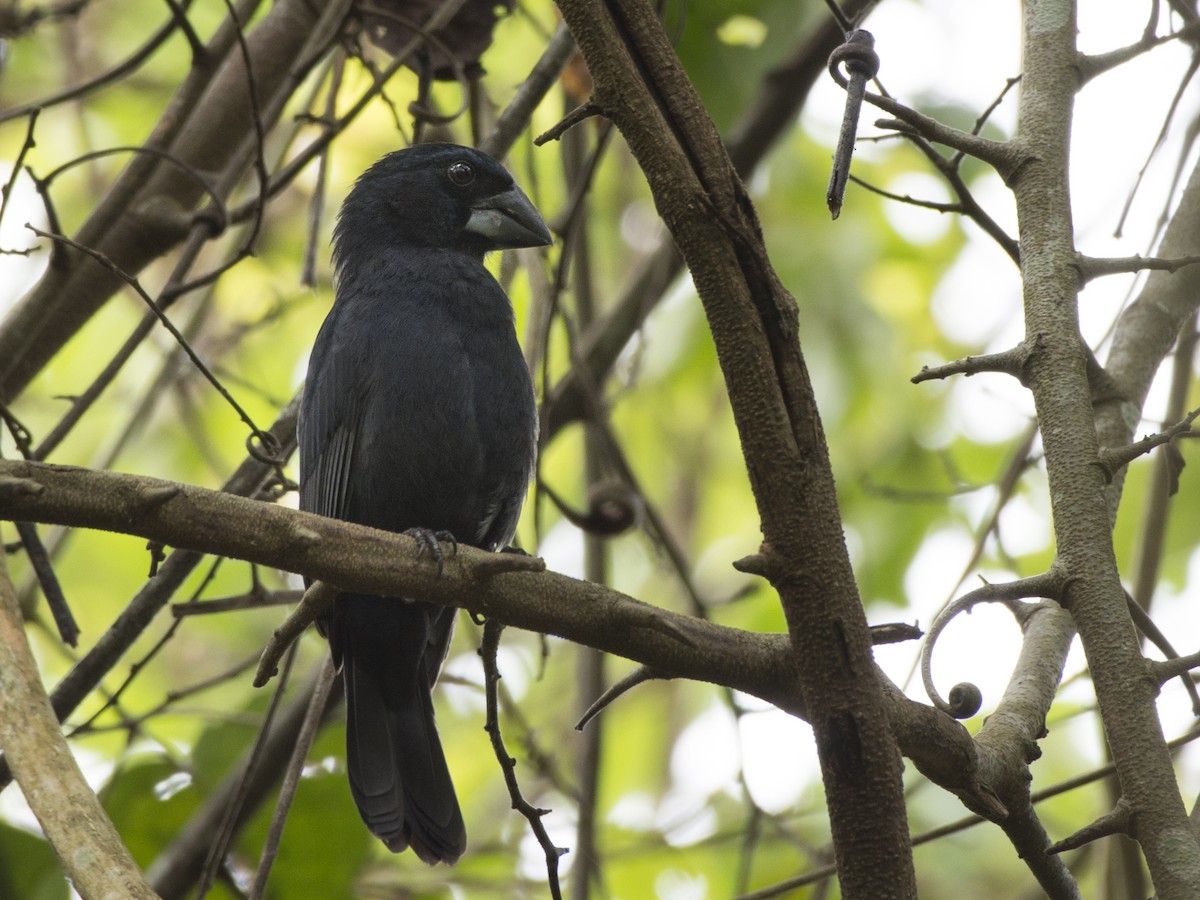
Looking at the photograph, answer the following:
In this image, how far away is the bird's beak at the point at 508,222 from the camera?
424cm

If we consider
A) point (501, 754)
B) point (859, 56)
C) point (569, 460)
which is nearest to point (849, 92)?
point (859, 56)

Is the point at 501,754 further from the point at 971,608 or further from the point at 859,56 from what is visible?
the point at 859,56

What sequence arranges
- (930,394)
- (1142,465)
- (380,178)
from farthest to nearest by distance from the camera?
(930,394)
(1142,465)
(380,178)

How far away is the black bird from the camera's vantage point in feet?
12.1

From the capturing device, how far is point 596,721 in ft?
14.4

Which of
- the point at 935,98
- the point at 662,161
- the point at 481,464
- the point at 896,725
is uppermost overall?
the point at 935,98

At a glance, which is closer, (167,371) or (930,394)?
(167,371)

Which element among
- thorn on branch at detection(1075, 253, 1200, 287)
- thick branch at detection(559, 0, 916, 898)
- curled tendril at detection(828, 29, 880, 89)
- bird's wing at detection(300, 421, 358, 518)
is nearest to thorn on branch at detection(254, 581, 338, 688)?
thick branch at detection(559, 0, 916, 898)

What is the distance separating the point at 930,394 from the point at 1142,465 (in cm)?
111

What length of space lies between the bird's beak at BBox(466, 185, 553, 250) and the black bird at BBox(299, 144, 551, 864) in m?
0.18

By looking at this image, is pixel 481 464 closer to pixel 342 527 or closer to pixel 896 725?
pixel 342 527

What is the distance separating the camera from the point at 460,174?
432 centimetres

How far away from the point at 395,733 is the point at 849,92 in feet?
8.17

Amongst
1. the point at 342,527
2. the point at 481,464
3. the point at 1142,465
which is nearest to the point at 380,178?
the point at 481,464
